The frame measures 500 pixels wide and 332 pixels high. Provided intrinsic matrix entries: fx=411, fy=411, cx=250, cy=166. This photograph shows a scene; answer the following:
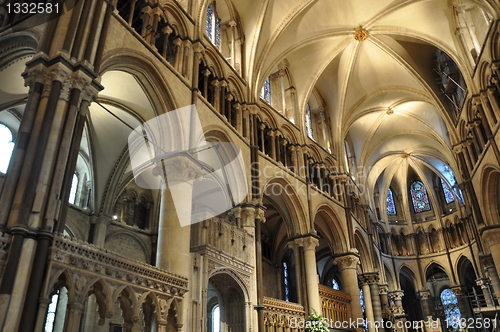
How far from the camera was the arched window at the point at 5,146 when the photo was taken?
42.0ft

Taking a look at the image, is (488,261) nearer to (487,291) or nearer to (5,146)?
(487,291)

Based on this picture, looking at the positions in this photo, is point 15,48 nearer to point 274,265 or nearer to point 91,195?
point 91,195

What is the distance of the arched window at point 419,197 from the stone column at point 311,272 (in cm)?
1781

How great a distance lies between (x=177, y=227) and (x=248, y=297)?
10.7ft

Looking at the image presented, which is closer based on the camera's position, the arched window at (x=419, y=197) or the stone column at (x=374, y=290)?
the stone column at (x=374, y=290)

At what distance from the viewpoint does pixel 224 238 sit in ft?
35.5

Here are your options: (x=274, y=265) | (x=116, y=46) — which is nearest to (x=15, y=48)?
(x=116, y=46)

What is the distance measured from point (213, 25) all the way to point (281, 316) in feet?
34.0

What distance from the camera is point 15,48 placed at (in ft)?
30.4

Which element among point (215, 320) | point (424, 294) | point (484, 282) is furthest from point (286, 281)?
point (424, 294)

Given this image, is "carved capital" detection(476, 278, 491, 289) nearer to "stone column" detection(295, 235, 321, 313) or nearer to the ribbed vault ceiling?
the ribbed vault ceiling

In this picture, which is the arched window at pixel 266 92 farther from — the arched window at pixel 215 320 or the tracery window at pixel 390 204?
the tracery window at pixel 390 204

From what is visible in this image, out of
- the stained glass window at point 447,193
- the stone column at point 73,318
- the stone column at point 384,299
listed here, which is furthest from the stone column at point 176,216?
the stained glass window at point 447,193

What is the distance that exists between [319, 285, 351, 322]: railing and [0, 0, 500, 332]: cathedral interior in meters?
0.10
